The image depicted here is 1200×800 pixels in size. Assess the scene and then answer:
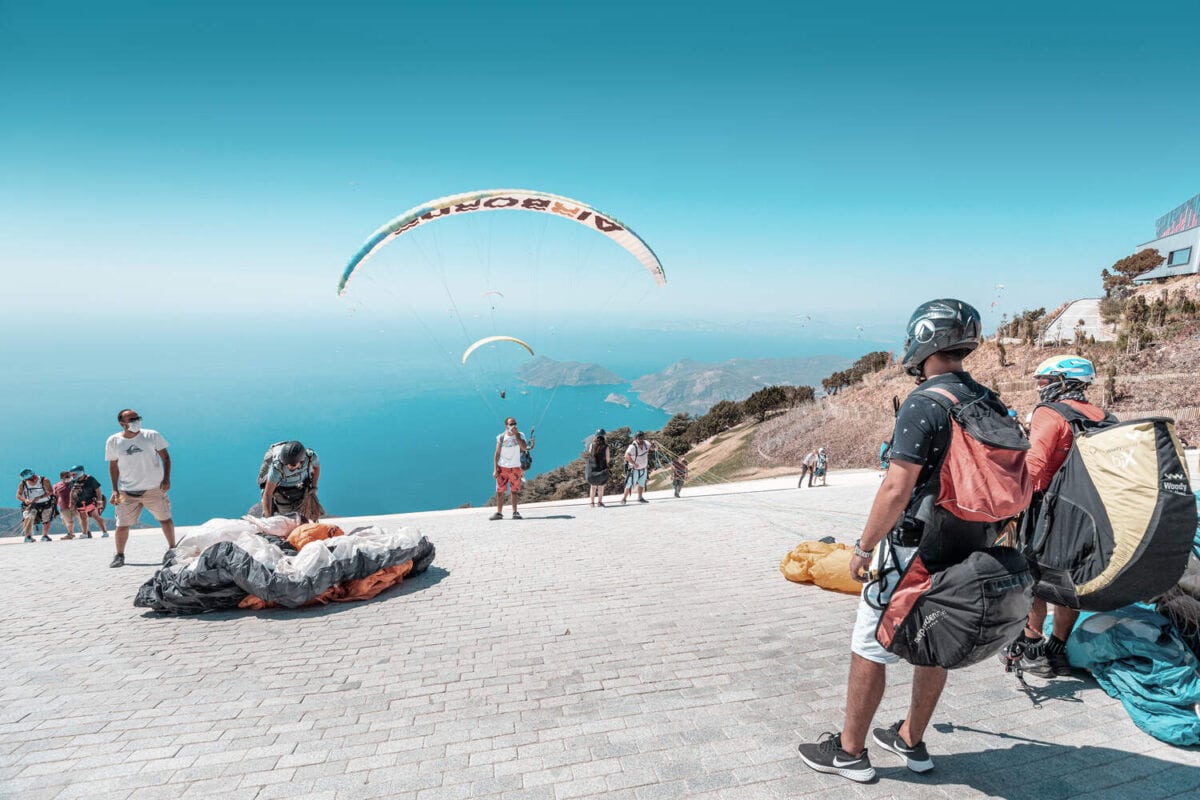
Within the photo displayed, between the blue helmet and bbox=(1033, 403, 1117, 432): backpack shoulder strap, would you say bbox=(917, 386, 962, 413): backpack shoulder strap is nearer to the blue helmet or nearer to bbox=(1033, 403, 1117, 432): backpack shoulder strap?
bbox=(1033, 403, 1117, 432): backpack shoulder strap

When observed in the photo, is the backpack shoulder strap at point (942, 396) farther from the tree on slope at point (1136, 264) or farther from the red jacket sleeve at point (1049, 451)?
the tree on slope at point (1136, 264)

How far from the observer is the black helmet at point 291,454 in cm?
632

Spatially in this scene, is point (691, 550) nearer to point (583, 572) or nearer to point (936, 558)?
point (583, 572)

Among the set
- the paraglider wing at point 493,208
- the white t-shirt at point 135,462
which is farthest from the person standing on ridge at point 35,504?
the paraglider wing at point 493,208

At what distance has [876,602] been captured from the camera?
7.90ft

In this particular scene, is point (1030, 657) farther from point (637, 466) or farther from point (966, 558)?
point (637, 466)

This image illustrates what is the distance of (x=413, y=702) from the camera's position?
3549 millimetres

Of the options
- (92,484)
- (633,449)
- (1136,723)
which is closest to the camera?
(1136,723)

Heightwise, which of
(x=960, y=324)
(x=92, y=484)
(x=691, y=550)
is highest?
(x=960, y=324)

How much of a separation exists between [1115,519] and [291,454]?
24.6 feet

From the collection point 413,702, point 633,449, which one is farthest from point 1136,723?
point 633,449

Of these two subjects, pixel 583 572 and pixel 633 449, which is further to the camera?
pixel 633 449

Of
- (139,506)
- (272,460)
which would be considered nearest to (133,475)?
(139,506)

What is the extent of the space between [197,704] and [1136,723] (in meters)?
5.94
